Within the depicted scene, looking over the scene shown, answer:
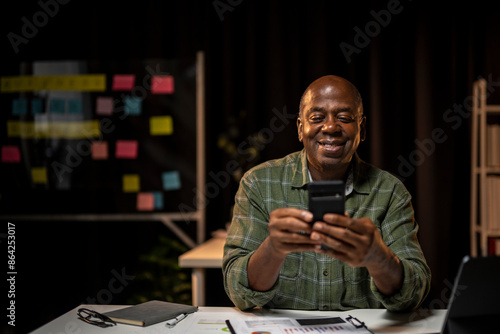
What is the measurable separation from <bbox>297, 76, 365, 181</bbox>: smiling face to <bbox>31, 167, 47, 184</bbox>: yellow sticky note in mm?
2236

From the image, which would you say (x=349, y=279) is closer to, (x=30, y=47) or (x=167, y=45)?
(x=167, y=45)

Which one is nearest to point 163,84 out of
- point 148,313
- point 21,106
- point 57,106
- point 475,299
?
point 57,106

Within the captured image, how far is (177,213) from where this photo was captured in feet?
10.1

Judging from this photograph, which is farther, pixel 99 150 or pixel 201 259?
pixel 99 150

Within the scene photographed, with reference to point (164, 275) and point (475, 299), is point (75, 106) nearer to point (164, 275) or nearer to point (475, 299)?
point (164, 275)

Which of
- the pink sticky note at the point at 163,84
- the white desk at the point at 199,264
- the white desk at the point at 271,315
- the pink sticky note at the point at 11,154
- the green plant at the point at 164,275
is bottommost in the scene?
the green plant at the point at 164,275

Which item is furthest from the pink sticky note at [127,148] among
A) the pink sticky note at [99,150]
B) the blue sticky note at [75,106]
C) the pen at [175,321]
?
the pen at [175,321]

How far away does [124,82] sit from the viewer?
3088 mm

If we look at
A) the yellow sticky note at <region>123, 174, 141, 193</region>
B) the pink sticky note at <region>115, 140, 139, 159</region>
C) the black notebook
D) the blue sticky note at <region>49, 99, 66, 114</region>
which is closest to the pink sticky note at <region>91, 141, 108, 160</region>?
the pink sticky note at <region>115, 140, 139, 159</region>

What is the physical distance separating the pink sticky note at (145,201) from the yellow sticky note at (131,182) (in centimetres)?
5

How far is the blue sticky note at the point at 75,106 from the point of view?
10.2ft

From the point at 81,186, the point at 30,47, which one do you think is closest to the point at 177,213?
the point at 81,186

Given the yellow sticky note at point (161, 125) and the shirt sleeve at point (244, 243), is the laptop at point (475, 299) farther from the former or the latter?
the yellow sticky note at point (161, 125)

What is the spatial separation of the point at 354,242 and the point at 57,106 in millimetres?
2600
